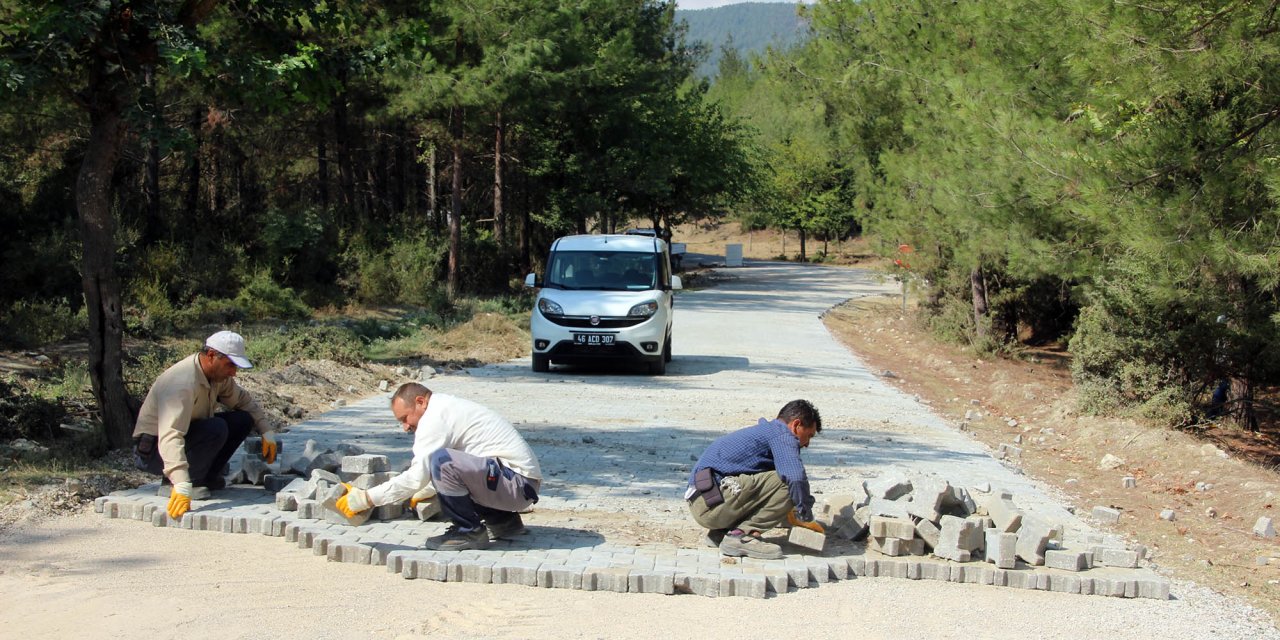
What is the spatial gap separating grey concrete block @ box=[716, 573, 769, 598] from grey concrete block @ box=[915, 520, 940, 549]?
1295 millimetres

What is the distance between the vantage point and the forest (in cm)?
981

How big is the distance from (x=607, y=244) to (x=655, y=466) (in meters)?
8.10

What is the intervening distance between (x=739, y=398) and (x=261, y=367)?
645 cm

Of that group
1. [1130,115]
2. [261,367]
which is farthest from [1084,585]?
[261,367]

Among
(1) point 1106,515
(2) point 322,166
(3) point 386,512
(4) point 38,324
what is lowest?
(1) point 1106,515

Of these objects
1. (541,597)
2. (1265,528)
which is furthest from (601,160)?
(541,597)

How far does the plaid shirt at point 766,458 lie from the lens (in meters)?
6.57

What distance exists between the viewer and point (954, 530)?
22.1 feet

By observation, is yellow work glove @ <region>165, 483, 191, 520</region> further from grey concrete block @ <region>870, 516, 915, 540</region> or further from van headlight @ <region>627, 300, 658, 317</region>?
van headlight @ <region>627, 300, 658, 317</region>

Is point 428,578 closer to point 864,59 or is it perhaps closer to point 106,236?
point 106,236

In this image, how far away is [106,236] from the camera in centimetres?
923

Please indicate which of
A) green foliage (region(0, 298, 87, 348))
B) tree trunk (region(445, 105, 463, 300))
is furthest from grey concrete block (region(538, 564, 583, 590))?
tree trunk (region(445, 105, 463, 300))

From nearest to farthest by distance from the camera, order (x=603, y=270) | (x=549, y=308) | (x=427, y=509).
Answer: (x=427, y=509), (x=549, y=308), (x=603, y=270)

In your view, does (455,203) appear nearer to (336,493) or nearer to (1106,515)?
(336,493)
